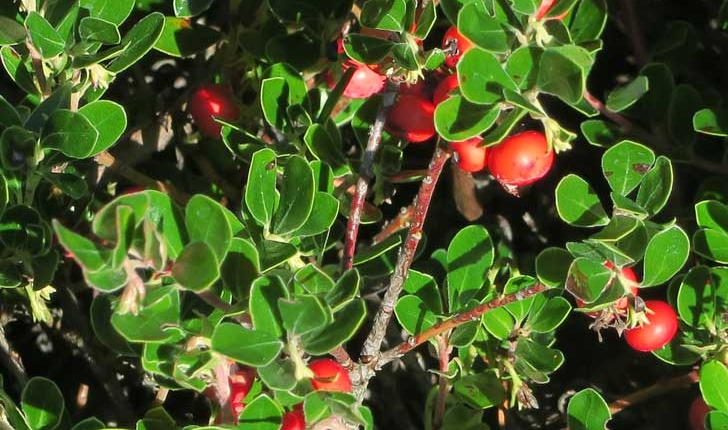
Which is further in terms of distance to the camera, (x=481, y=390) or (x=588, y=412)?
(x=481, y=390)

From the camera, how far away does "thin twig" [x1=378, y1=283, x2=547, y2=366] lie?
1519 mm

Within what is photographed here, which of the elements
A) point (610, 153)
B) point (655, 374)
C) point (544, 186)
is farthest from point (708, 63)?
point (610, 153)

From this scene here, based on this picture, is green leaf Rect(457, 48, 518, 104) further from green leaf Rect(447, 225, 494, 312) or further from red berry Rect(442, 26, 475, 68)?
green leaf Rect(447, 225, 494, 312)

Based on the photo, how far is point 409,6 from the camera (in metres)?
1.54

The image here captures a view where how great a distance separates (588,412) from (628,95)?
52 cm

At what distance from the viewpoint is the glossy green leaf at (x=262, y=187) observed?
5.01 feet

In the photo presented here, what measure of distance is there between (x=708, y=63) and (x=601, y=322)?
1.07 meters

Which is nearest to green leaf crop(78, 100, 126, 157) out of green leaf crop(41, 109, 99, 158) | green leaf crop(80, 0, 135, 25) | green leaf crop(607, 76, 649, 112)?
green leaf crop(41, 109, 99, 158)

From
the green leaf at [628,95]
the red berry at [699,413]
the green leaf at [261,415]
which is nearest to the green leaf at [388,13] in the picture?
the green leaf at [628,95]

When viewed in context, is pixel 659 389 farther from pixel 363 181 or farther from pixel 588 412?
pixel 363 181

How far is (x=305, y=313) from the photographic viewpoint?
4.15ft

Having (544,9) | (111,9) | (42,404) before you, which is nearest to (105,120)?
(111,9)

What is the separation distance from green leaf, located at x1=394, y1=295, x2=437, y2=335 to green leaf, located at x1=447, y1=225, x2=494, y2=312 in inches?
2.5

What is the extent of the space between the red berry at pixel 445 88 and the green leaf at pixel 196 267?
1.78 feet
